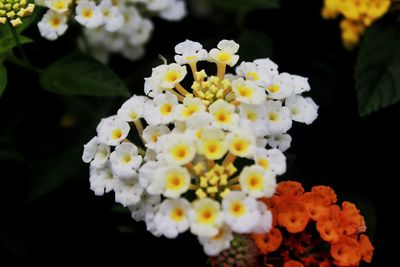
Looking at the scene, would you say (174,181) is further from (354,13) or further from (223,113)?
(354,13)

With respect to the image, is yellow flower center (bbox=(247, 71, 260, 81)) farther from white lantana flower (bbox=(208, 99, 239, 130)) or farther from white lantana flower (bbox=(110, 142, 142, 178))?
white lantana flower (bbox=(110, 142, 142, 178))

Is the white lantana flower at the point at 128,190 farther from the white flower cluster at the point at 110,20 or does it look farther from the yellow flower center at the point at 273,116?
the white flower cluster at the point at 110,20

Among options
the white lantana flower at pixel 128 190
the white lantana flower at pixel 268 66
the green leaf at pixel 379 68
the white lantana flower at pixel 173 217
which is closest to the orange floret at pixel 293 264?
the white lantana flower at pixel 173 217

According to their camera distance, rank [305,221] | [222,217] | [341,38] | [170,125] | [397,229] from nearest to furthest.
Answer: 1. [222,217]
2. [305,221]
3. [170,125]
4. [397,229]
5. [341,38]

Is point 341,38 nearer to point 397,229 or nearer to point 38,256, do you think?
point 397,229

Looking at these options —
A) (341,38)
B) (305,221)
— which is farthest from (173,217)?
(341,38)

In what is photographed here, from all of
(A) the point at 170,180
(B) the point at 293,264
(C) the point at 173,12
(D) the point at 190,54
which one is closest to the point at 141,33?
(C) the point at 173,12

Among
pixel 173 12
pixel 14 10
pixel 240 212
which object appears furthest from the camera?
pixel 173 12

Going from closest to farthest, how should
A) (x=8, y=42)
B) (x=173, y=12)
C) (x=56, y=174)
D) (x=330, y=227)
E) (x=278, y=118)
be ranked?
(x=330, y=227), (x=278, y=118), (x=8, y=42), (x=56, y=174), (x=173, y=12)
